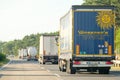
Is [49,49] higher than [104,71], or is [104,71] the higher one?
[49,49]

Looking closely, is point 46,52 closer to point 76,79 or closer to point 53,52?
point 53,52

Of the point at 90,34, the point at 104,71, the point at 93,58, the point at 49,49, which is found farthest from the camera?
the point at 49,49

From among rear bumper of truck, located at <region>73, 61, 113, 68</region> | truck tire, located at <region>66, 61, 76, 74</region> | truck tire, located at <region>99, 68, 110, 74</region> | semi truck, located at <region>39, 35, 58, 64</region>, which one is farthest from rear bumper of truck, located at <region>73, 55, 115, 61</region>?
semi truck, located at <region>39, 35, 58, 64</region>

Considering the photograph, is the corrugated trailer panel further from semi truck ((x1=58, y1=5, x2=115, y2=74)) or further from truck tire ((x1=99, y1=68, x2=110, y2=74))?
truck tire ((x1=99, y1=68, x2=110, y2=74))

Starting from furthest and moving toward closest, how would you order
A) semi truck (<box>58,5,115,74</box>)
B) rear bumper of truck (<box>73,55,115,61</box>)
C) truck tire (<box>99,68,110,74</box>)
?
truck tire (<box>99,68,110,74</box>) → rear bumper of truck (<box>73,55,115,61</box>) → semi truck (<box>58,5,115,74</box>)

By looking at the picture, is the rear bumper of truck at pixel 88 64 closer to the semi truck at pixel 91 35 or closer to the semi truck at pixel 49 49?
the semi truck at pixel 91 35

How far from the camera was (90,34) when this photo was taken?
97.6ft

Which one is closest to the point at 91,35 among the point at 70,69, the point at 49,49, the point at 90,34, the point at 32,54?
the point at 90,34

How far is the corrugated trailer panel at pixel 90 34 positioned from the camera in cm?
2961

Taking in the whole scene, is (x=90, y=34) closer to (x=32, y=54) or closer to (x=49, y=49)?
(x=49, y=49)

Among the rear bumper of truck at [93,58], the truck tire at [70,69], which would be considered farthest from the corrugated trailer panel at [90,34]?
the truck tire at [70,69]

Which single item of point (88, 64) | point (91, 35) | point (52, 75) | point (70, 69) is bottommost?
point (52, 75)

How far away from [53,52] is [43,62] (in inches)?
113

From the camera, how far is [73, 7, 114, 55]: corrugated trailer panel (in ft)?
97.1
